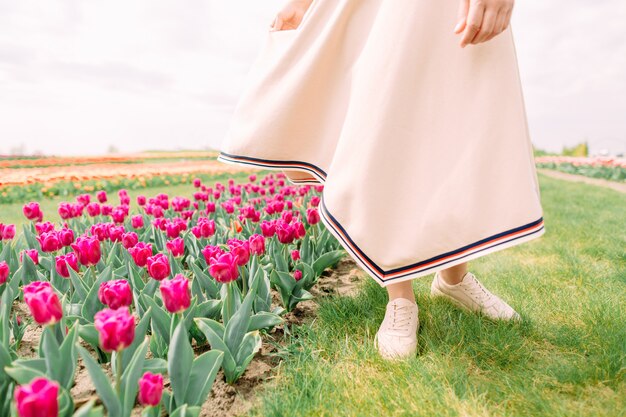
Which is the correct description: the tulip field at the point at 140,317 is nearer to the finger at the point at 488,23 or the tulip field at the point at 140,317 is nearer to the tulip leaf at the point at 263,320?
the tulip leaf at the point at 263,320

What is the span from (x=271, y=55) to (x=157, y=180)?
8818 mm

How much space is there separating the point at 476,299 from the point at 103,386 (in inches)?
62.4

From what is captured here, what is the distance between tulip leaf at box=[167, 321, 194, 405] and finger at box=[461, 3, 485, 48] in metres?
1.22

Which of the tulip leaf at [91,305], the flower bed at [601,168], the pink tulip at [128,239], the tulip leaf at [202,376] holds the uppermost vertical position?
the pink tulip at [128,239]

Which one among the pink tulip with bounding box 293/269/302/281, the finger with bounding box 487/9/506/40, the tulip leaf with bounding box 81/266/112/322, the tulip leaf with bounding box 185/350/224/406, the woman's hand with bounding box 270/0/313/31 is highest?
the woman's hand with bounding box 270/0/313/31

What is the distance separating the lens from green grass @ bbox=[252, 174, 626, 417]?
55.9 inches

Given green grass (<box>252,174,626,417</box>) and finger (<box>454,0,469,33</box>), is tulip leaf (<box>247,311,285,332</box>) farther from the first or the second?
finger (<box>454,0,469,33</box>)

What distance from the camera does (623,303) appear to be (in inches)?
90.9

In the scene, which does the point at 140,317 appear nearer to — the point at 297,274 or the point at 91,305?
the point at 91,305

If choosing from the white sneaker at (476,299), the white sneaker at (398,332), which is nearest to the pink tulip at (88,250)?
the white sneaker at (398,332)

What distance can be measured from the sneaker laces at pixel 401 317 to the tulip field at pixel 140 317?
1.42 feet

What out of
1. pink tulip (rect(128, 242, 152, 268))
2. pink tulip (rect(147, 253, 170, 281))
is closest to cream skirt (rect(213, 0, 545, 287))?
pink tulip (rect(147, 253, 170, 281))

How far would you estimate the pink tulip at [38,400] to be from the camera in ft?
2.91

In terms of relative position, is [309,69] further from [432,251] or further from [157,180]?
[157,180]
